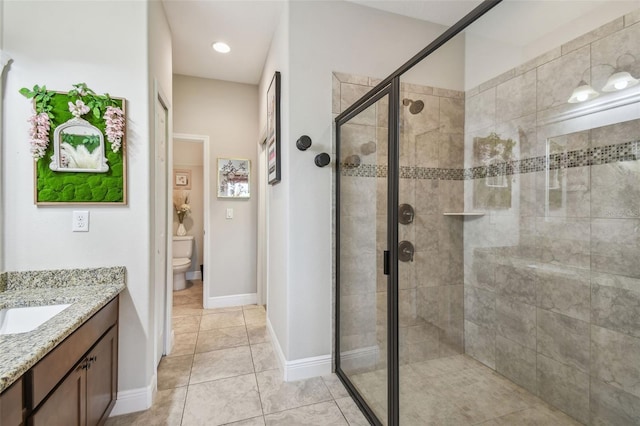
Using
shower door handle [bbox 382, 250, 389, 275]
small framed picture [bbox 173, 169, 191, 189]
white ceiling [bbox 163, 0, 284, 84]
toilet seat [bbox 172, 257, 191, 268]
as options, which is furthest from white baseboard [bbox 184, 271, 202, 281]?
shower door handle [bbox 382, 250, 389, 275]

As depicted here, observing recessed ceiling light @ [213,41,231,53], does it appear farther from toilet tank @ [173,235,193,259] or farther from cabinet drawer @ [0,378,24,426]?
toilet tank @ [173,235,193,259]

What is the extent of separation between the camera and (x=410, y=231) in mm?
1739

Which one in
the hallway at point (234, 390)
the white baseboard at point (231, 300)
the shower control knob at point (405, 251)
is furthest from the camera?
the white baseboard at point (231, 300)

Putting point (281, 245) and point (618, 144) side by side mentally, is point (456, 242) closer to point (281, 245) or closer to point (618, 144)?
point (618, 144)

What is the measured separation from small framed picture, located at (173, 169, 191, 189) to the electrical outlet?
3.74 m

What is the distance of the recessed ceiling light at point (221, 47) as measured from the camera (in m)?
2.86

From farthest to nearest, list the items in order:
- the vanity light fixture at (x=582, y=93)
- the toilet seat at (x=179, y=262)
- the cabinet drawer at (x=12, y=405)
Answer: the toilet seat at (x=179, y=262) < the vanity light fixture at (x=582, y=93) < the cabinet drawer at (x=12, y=405)

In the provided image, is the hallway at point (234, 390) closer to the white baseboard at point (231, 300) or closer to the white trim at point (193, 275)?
the white baseboard at point (231, 300)

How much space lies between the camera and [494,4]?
3.42 ft

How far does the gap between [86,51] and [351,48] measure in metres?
1.79

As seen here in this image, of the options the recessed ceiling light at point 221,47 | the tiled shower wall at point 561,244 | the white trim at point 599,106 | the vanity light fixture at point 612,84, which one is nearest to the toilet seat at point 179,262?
the recessed ceiling light at point 221,47

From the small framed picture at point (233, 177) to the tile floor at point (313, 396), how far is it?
1.89m

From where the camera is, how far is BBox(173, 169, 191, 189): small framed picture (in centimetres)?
527

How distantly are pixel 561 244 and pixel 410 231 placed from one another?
85 centimetres
